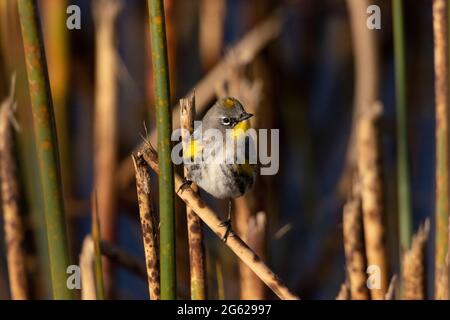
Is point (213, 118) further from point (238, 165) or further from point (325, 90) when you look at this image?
point (325, 90)

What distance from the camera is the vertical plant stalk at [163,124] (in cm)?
111

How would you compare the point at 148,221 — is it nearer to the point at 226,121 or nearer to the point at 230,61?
the point at 226,121

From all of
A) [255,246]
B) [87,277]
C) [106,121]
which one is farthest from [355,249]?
[106,121]

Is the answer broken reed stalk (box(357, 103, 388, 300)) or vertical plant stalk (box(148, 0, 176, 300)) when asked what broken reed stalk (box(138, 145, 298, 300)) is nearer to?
vertical plant stalk (box(148, 0, 176, 300))

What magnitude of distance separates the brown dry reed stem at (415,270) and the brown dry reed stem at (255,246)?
345 mm

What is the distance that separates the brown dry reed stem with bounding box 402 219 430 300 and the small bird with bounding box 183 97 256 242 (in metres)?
0.39

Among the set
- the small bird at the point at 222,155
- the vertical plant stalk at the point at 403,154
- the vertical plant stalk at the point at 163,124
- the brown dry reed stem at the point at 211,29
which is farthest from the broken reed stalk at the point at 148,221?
the brown dry reed stem at the point at 211,29

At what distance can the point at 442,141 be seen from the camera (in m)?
1.69

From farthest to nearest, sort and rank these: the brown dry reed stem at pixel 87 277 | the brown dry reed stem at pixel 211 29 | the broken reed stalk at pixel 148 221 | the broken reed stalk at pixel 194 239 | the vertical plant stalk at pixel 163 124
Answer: the brown dry reed stem at pixel 211 29 → the brown dry reed stem at pixel 87 277 → the broken reed stalk at pixel 194 239 → the broken reed stalk at pixel 148 221 → the vertical plant stalk at pixel 163 124

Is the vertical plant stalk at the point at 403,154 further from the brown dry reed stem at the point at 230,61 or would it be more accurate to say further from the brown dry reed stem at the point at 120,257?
the brown dry reed stem at the point at 230,61

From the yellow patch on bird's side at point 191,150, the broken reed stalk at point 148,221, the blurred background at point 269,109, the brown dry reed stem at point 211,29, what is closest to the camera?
the broken reed stalk at point 148,221

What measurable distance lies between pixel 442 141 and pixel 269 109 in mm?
1371

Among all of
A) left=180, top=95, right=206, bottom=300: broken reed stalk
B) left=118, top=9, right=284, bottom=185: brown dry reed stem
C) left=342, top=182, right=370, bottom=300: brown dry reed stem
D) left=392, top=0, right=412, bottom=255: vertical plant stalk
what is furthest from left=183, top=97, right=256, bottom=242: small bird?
left=118, top=9, right=284, bottom=185: brown dry reed stem
